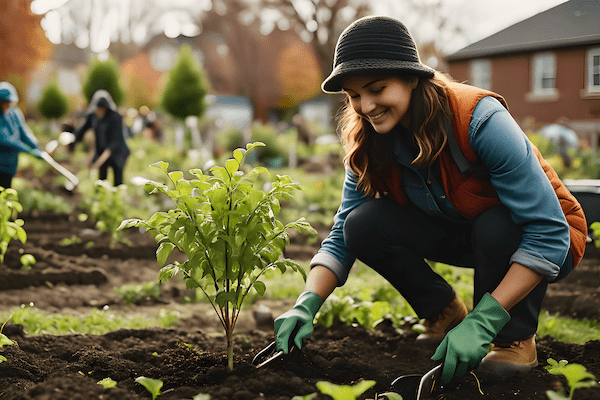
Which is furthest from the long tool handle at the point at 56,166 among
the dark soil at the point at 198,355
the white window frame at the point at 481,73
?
the white window frame at the point at 481,73

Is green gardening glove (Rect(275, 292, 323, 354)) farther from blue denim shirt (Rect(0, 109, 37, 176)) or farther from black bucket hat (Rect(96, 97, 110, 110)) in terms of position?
black bucket hat (Rect(96, 97, 110, 110))

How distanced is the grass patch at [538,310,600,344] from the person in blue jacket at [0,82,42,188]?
4611 mm

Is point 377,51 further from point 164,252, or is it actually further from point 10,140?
point 10,140

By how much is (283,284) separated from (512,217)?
221 centimetres

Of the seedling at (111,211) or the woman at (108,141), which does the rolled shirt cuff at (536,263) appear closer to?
the seedling at (111,211)

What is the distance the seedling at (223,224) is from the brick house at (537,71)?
3027mm

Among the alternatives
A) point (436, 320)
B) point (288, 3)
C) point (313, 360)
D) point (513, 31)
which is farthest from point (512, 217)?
point (288, 3)

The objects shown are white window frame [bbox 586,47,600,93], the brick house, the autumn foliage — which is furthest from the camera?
the autumn foliage

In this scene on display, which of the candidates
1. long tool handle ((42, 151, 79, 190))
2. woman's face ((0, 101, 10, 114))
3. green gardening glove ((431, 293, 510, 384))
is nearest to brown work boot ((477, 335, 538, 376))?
green gardening glove ((431, 293, 510, 384))

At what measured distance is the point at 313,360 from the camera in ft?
6.20

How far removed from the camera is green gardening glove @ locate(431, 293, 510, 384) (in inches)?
61.9

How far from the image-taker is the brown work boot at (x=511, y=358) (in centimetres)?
180

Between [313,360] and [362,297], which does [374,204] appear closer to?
[313,360]

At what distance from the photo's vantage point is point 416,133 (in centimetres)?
179
